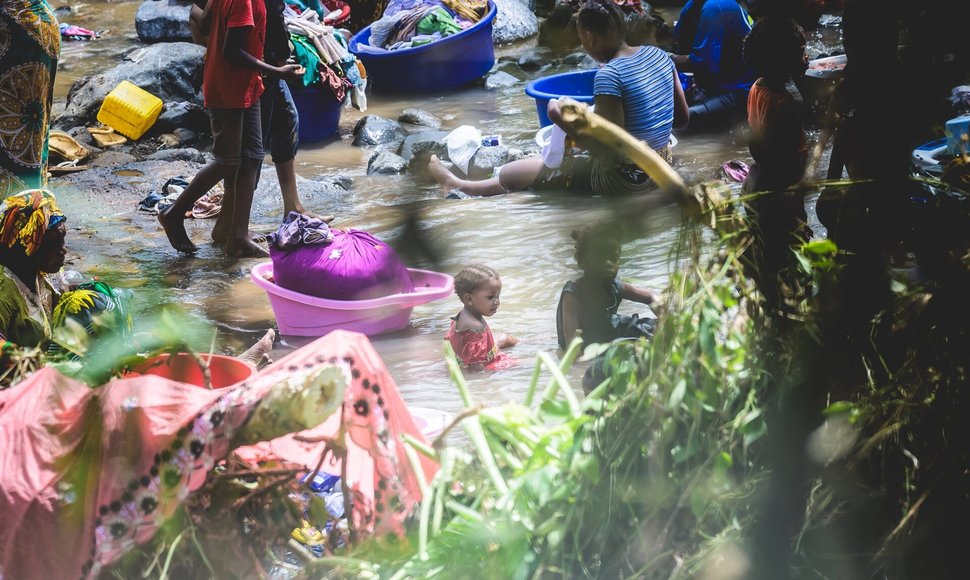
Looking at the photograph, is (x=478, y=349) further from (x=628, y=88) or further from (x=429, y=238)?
(x=429, y=238)

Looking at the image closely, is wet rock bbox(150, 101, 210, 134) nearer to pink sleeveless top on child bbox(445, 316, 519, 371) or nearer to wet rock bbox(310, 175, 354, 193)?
wet rock bbox(310, 175, 354, 193)

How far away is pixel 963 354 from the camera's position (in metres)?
1.28

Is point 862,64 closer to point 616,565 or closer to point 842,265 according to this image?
point 842,265

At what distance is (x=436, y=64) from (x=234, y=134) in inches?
158

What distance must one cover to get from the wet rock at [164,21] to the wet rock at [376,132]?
3.73 metres

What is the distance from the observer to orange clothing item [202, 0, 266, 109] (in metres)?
5.12

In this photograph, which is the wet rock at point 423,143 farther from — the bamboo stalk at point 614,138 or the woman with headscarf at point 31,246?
the bamboo stalk at point 614,138

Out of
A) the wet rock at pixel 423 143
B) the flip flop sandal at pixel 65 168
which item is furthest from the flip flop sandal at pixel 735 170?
the flip flop sandal at pixel 65 168

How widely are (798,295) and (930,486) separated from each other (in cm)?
44

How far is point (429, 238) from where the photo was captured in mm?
733

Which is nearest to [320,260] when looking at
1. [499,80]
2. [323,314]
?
[323,314]

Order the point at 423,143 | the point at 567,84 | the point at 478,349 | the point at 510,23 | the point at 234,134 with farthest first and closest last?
the point at 510,23 → the point at 567,84 → the point at 423,143 → the point at 234,134 → the point at 478,349

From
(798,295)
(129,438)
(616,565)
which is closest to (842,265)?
(798,295)

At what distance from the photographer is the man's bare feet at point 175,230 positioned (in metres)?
5.54
